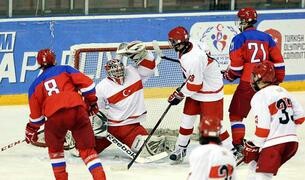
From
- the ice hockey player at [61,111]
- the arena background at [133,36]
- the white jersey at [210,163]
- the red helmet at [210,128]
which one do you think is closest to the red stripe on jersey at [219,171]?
the white jersey at [210,163]

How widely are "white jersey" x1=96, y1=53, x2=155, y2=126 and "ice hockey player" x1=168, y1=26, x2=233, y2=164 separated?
0.28 m

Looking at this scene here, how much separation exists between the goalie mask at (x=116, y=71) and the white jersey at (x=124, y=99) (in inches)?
1.5

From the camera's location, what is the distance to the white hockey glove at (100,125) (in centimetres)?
758

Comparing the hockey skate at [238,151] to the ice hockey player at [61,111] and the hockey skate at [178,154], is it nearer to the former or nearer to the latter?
the hockey skate at [178,154]

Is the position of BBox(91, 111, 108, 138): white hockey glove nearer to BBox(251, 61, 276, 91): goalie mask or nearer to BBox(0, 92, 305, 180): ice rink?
BBox(0, 92, 305, 180): ice rink

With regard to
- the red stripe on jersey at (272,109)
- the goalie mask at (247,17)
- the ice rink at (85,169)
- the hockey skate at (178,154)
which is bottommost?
the ice rink at (85,169)

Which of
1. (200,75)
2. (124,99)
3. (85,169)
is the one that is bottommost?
(85,169)

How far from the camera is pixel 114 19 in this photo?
10.3 meters

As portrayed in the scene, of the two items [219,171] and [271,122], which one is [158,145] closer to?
[271,122]

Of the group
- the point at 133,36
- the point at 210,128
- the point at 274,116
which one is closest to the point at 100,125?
the point at 274,116

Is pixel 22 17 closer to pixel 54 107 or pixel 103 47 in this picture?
pixel 103 47

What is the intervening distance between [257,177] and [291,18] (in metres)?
5.36

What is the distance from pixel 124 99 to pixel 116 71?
229mm

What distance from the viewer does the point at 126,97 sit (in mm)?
7496
